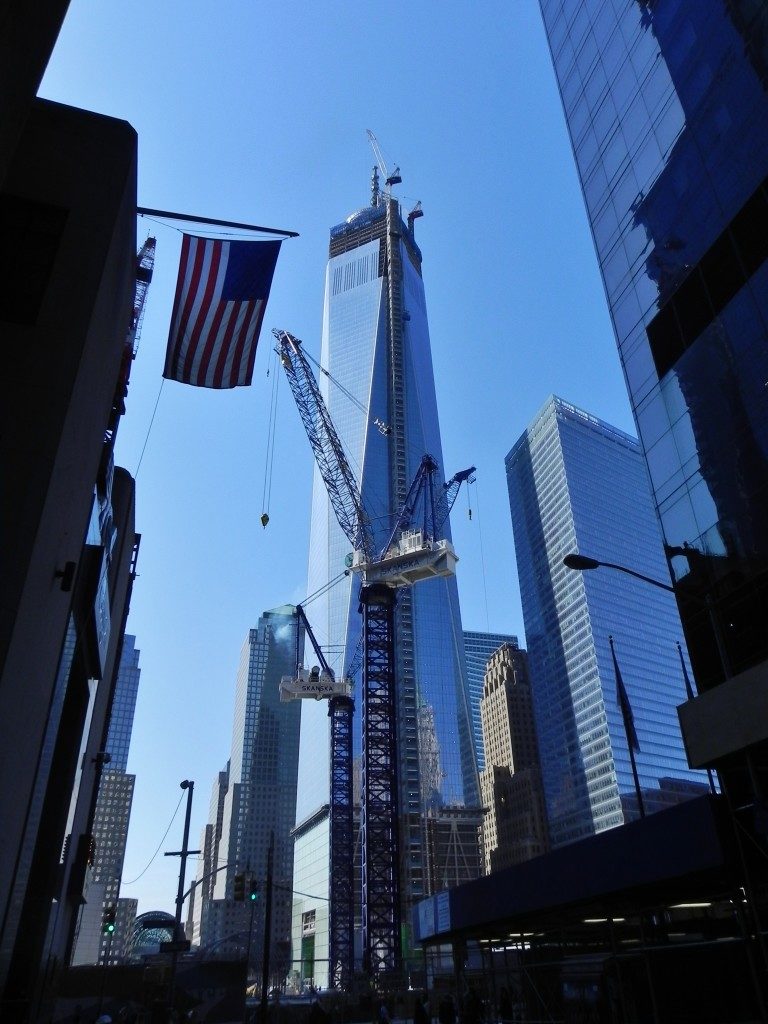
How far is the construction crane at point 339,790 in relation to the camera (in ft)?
382

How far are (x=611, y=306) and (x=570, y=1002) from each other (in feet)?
69.9

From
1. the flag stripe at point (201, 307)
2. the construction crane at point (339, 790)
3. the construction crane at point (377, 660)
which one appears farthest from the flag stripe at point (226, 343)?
the construction crane at point (339, 790)

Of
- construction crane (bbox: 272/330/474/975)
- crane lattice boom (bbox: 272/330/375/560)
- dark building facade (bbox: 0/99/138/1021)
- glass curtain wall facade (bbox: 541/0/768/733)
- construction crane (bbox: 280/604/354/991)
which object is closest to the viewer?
dark building facade (bbox: 0/99/138/1021)

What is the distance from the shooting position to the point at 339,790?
431 ft

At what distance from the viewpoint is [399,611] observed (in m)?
196

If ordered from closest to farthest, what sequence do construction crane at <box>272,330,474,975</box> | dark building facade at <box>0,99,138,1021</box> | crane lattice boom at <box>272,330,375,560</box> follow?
dark building facade at <box>0,99,138,1021</box> < construction crane at <box>272,330,474,975</box> < crane lattice boom at <box>272,330,375,560</box>

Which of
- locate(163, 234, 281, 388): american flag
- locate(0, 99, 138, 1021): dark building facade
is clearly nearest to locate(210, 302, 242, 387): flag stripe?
locate(163, 234, 281, 388): american flag

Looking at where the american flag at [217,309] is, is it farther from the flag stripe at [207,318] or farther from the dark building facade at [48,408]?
the dark building facade at [48,408]

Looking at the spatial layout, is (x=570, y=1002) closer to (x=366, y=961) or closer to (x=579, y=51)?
(x=579, y=51)

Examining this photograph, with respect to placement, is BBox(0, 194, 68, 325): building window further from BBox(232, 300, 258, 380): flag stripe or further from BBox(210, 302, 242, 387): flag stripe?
BBox(232, 300, 258, 380): flag stripe

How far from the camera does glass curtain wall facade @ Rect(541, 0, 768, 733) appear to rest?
18797 mm

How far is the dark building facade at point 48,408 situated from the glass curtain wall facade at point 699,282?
580 inches

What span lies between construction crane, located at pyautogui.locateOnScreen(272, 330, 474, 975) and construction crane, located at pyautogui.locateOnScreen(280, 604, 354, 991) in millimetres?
19102

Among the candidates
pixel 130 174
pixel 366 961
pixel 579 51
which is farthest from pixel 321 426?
pixel 130 174
